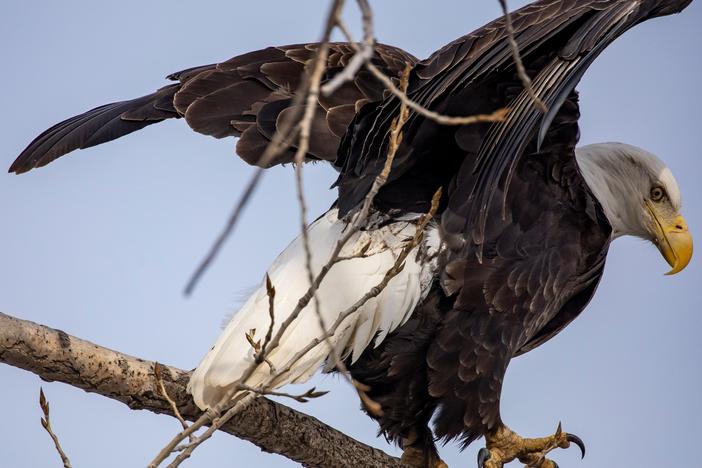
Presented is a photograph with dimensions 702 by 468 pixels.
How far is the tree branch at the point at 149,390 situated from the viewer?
231 cm

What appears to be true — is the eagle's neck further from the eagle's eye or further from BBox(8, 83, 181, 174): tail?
BBox(8, 83, 181, 174): tail

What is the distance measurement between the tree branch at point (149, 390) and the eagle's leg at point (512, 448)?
501 mm

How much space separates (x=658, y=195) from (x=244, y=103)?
5.14 ft

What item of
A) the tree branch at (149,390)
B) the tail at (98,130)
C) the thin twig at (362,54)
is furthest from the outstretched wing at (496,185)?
the thin twig at (362,54)

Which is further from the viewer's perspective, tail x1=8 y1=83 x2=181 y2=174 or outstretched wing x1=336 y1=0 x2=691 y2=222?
tail x1=8 y1=83 x2=181 y2=174

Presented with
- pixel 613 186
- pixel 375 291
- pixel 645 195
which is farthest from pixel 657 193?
pixel 375 291

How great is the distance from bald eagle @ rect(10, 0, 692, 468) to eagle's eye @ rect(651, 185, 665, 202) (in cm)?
23

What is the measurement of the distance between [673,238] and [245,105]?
1.63 m

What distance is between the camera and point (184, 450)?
1964mm

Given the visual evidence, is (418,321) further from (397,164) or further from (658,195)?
(658,195)

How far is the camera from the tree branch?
231cm

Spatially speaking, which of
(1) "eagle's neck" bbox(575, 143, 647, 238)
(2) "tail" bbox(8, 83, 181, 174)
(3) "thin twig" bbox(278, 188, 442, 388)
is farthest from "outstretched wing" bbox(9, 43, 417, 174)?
(1) "eagle's neck" bbox(575, 143, 647, 238)

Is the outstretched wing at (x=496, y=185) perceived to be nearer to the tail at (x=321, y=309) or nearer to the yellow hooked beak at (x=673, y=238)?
the tail at (x=321, y=309)

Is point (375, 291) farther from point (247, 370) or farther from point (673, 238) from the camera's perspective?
point (673, 238)
